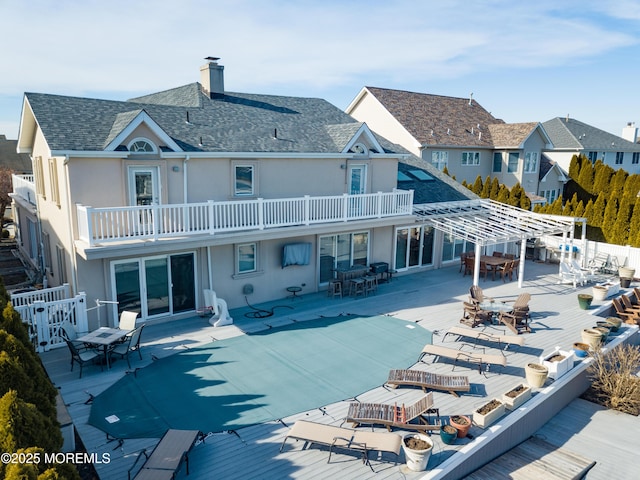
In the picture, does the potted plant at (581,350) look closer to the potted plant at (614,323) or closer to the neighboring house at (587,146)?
the potted plant at (614,323)

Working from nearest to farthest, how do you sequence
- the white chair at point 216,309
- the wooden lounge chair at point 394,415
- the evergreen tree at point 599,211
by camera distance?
1. the wooden lounge chair at point 394,415
2. the white chair at point 216,309
3. the evergreen tree at point 599,211

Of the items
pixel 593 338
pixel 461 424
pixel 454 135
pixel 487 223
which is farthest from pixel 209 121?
pixel 454 135

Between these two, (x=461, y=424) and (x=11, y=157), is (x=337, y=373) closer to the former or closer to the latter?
(x=461, y=424)

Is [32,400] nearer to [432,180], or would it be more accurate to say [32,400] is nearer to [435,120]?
[432,180]

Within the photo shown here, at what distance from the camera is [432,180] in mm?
25969

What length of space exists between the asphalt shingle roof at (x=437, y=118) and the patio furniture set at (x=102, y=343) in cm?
2529

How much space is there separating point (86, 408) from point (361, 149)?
1441 centimetres

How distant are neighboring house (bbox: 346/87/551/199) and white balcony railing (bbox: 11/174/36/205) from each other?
2326cm

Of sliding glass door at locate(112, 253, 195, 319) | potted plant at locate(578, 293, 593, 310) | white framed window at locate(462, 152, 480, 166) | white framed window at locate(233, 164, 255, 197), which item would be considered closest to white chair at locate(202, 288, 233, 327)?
sliding glass door at locate(112, 253, 195, 319)

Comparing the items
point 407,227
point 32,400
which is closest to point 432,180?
point 407,227

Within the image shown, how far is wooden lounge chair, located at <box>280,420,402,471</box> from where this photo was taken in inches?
354

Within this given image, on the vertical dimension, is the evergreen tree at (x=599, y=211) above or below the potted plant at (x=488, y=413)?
above

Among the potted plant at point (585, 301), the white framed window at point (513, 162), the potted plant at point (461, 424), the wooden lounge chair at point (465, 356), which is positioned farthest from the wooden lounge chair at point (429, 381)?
the white framed window at point (513, 162)

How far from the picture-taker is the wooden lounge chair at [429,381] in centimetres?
1154
